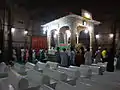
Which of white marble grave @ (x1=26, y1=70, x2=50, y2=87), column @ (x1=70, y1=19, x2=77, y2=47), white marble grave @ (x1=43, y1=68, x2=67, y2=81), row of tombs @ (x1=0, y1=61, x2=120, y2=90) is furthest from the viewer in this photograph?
column @ (x1=70, y1=19, x2=77, y2=47)

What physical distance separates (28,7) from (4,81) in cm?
1397

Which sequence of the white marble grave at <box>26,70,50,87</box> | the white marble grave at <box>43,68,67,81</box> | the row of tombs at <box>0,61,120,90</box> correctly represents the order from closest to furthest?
the row of tombs at <box>0,61,120,90</box>
the white marble grave at <box>26,70,50,87</box>
the white marble grave at <box>43,68,67,81</box>

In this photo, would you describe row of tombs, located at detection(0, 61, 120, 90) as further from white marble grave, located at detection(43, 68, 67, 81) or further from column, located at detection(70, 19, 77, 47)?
column, located at detection(70, 19, 77, 47)

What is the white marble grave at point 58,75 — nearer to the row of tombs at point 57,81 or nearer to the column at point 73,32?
the row of tombs at point 57,81

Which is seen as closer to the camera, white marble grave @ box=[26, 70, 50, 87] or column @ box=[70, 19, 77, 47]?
white marble grave @ box=[26, 70, 50, 87]

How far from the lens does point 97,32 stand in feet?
58.7

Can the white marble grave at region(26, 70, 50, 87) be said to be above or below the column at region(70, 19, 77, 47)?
below

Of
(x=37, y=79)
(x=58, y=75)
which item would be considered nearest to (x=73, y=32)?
(x=58, y=75)

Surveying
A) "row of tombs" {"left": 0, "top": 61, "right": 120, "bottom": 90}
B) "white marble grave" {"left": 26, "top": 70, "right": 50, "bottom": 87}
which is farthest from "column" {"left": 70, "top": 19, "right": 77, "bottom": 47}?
"white marble grave" {"left": 26, "top": 70, "right": 50, "bottom": 87}

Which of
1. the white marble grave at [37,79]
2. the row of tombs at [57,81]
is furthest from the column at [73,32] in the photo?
the white marble grave at [37,79]

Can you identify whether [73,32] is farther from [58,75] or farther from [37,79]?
[37,79]

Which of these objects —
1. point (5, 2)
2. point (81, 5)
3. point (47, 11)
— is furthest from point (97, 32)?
point (5, 2)

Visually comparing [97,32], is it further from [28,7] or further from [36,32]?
[28,7]

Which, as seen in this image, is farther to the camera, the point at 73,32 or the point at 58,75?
the point at 73,32
